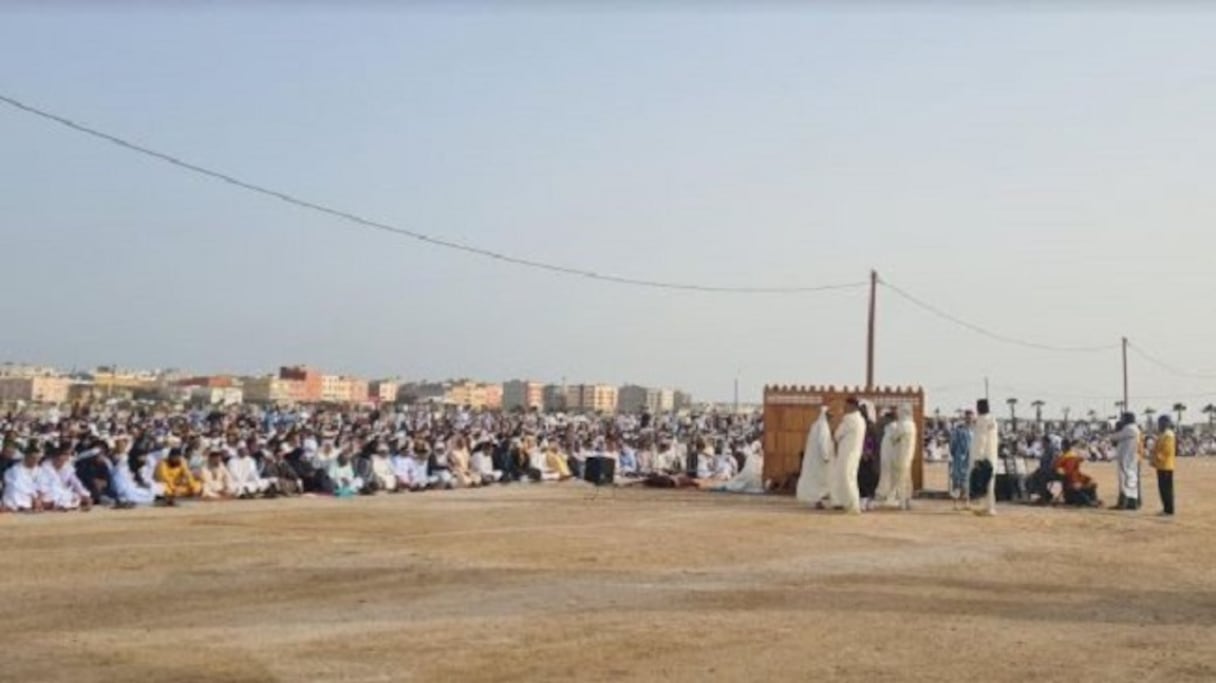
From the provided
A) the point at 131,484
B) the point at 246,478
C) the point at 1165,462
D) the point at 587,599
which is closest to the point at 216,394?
the point at 246,478

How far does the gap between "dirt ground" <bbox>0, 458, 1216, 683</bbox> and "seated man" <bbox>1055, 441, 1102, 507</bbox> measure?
15.6ft

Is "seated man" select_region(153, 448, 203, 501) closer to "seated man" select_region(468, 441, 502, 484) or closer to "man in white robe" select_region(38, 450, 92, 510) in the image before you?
"man in white robe" select_region(38, 450, 92, 510)

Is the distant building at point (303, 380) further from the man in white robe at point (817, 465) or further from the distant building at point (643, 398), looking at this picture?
the man in white robe at point (817, 465)

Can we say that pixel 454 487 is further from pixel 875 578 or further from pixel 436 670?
pixel 436 670

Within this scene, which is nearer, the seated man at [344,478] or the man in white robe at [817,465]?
the man in white robe at [817,465]

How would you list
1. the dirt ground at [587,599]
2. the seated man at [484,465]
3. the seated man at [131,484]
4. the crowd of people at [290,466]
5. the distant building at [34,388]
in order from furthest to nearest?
the distant building at [34,388], the seated man at [484,465], the seated man at [131,484], the crowd of people at [290,466], the dirt ground at [587,599]

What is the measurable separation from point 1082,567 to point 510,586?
6.04 meters

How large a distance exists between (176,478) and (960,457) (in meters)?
12.6

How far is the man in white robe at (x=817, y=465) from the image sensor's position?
64.3 ft

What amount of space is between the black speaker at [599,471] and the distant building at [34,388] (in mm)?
103829

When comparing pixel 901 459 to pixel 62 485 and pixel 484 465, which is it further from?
pixel 62 485

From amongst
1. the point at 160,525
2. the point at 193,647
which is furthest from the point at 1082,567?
the point at 160,525

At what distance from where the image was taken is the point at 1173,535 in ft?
55.1

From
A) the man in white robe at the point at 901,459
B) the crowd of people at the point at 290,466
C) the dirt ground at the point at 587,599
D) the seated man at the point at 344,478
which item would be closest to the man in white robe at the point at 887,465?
the man in white robe at the point at 901,459
